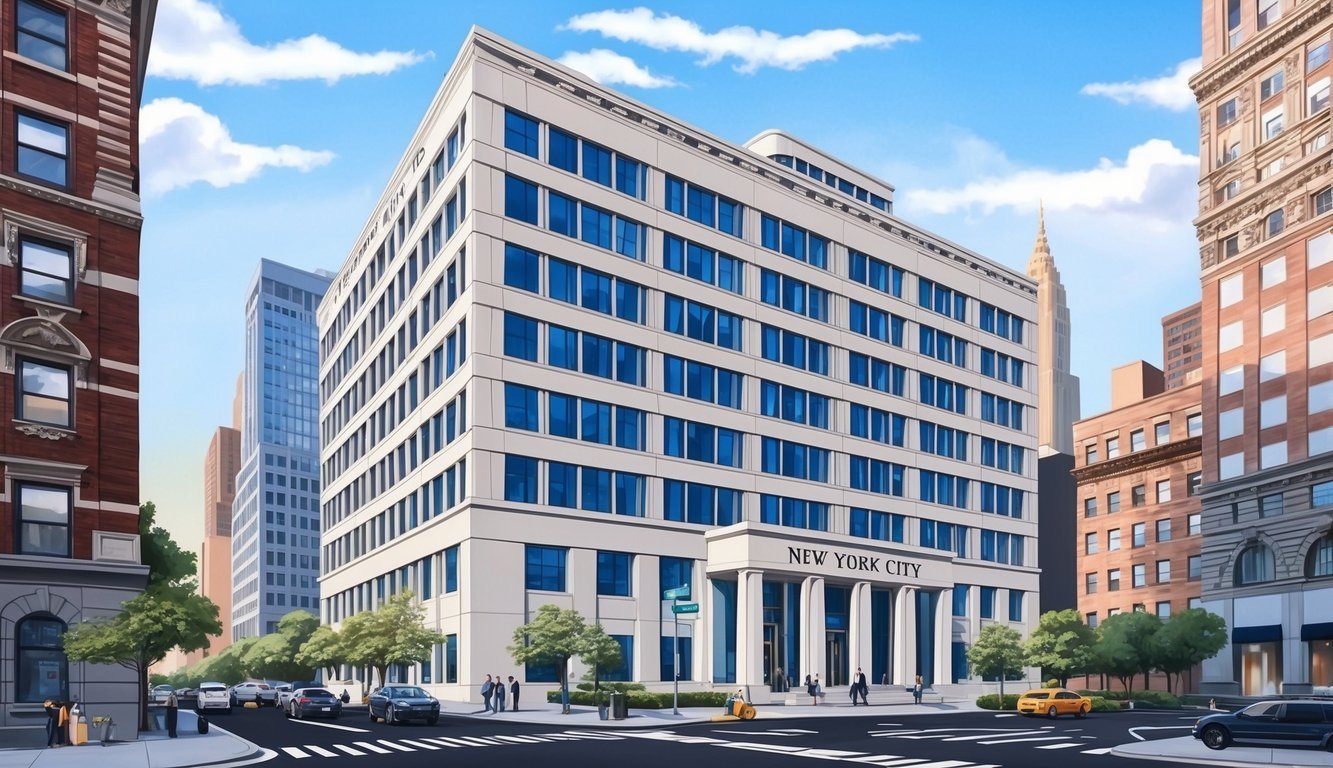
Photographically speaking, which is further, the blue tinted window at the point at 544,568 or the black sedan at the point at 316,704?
the blue tinted window at the point at 544,568

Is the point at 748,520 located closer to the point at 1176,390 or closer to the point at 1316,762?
the point at 1316,762

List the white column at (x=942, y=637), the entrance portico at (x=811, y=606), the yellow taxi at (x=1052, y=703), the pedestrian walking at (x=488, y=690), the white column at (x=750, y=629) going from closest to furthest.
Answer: the pedestrian walking at (x=488, y=690), the yellow taxi at (x=1052, y=703), the white column at (x=750, y=629), the entrance portico at (x=811, y=606), the white column at (x=942, y=637)

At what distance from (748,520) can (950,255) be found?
31200 mm

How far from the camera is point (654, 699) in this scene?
54.8 m

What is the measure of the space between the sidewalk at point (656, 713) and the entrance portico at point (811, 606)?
4.09m

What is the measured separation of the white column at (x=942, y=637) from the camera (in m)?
77.9

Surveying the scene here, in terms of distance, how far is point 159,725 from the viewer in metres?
47.2

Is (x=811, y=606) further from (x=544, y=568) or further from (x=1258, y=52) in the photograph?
(x=1258, y=52)

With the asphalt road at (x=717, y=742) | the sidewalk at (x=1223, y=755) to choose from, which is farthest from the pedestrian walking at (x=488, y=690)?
the sidewalk at (x=1223, y=755)

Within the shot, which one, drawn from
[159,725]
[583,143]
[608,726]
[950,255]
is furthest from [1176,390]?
[159,725]

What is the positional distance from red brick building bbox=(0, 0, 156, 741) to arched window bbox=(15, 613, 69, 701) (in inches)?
1.4

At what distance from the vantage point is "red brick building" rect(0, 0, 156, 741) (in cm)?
3369

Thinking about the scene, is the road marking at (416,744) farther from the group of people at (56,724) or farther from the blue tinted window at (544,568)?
the blue tinted window at (544,568)

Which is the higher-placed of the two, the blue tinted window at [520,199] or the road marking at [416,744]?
the blue tinted window at [520,199]
